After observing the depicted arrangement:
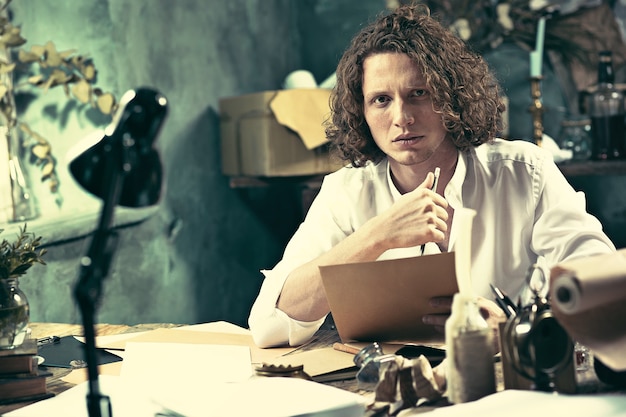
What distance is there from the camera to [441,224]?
173 centimetres

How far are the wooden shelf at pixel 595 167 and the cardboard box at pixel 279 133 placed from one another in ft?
3.08

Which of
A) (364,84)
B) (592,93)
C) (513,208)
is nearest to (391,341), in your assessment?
(513,208)

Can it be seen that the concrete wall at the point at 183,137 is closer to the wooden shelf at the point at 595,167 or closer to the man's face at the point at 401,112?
the man's face at the point at 401,112

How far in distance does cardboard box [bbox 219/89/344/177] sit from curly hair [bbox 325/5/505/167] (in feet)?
4.89

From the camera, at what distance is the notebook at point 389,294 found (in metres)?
1.48

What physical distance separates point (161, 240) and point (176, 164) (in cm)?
34

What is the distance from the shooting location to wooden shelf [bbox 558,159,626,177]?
3.30 m

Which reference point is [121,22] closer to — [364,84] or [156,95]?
[364,84]

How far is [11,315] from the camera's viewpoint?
5.26 ft

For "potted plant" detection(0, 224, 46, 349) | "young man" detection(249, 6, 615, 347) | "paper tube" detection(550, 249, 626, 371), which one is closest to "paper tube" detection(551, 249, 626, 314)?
"paper tube" detection(550, 249, 626, 371)

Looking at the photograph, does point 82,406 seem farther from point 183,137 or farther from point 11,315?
point 183,137

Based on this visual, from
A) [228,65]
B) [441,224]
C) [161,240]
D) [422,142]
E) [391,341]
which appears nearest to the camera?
[391,341]

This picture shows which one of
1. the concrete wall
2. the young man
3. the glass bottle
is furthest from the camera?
the concrete wall

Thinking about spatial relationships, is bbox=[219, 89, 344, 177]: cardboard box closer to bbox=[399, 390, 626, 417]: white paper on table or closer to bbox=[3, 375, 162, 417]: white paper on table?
bbox=[3, 375, 162, 417]: white paper on table
